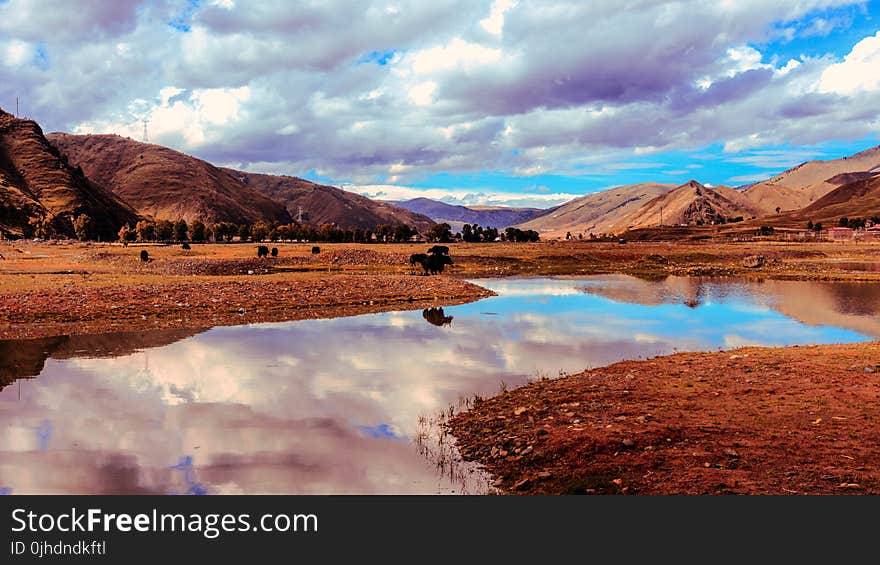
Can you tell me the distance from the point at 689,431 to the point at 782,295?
46.8 meters

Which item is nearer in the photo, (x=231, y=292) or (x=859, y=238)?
(x=231, y=292)

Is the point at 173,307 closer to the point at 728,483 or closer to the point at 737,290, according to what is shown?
the point at 728,483

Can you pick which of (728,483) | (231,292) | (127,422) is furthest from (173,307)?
(728,483)

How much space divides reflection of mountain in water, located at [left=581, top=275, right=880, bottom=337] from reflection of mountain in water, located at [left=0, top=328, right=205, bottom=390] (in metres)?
35.9

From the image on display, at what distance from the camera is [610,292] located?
59.0 meters

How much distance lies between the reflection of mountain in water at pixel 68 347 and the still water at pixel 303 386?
139 millimetres

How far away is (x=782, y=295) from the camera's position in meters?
54.9

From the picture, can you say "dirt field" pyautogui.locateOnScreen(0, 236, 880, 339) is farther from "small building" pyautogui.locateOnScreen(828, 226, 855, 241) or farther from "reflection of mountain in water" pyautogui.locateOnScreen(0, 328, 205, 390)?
"small building" pyautogui.locateOnScreen(828, 226, 855, 241)

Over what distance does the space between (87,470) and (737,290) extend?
2350 inches

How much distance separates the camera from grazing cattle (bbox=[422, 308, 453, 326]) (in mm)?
38875

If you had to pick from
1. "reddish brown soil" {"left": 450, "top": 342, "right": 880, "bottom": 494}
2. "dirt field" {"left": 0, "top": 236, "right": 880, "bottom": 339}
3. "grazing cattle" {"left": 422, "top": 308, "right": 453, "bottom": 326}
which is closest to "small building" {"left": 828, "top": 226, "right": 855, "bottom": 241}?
"dirt field" {"left": 0, "top": 236, "right": 880, "bottom": 339}

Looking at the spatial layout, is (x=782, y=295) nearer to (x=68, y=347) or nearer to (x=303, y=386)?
(x=303, y=386)

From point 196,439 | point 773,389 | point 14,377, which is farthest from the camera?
point 14,377

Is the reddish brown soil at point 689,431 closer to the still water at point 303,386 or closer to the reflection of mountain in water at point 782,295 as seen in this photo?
the still water at point 303,386
